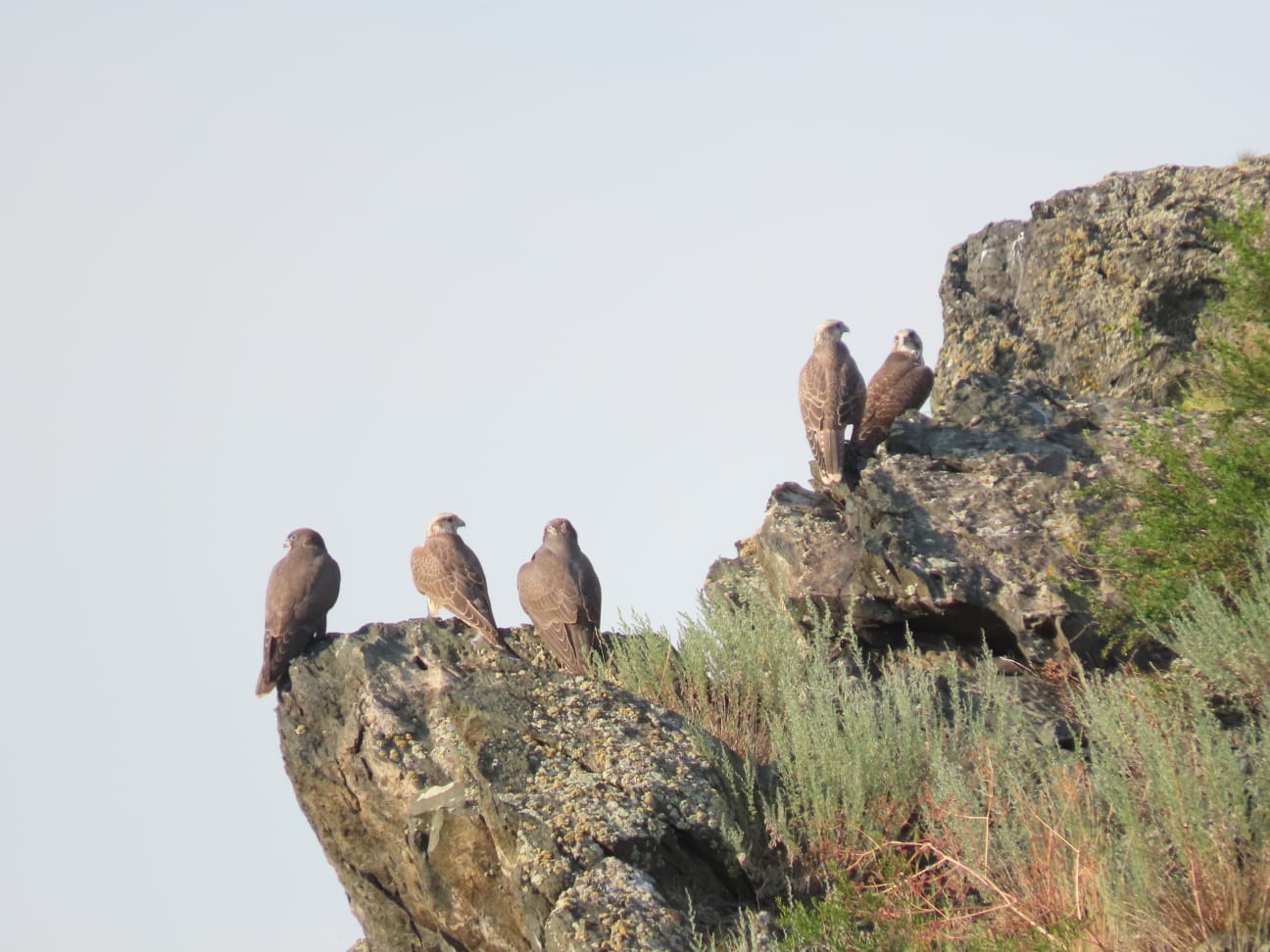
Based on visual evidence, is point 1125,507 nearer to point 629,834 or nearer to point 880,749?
point 880,749

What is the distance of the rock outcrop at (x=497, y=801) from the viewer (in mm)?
7164

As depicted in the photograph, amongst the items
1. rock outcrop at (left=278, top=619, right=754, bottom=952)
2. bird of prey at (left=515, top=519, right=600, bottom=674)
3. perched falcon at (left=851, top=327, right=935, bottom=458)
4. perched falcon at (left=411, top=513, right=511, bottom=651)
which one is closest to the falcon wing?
bird of prey at (left=515, top=519, right=600, bottom=674)

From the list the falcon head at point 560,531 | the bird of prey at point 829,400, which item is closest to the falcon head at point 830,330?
the bird of prey at point 829,400

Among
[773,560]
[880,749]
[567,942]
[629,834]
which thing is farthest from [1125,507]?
[567,942]

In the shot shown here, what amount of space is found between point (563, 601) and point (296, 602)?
1.95 m

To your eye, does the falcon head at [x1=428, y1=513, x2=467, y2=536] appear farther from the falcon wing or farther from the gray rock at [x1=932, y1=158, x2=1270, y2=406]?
the gray rock at [x1=932, y1=158, x2=1270, y2=406]

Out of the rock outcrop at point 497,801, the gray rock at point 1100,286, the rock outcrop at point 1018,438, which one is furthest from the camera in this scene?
the gray rock at point 1100,286

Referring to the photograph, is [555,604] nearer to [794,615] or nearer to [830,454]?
[794,615]

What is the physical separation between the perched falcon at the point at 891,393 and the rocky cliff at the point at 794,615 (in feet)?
0.70

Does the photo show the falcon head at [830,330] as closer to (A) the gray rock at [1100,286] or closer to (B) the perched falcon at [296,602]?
(A) the gray rock at [1100,286]

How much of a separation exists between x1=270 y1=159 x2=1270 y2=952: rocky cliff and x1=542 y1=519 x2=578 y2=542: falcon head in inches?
44.2

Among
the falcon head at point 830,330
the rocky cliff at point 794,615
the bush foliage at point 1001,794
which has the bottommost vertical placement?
the bush foliage at point 1001,794

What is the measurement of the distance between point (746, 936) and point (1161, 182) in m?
10.5

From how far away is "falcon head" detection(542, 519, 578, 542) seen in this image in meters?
12.1
